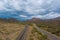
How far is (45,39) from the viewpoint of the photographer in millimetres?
38531
